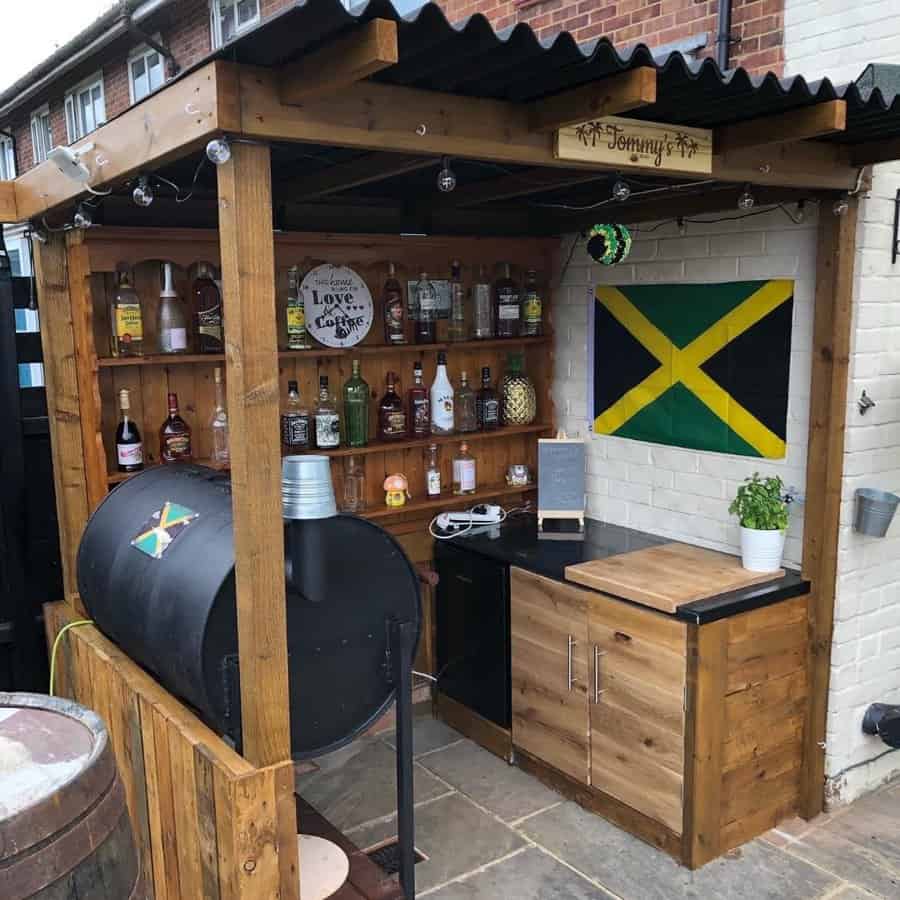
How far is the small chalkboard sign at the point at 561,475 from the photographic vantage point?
165 inches

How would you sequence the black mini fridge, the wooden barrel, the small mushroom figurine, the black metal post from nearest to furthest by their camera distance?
the wooden barrel < the black metal post < the black mini fridge < the small mushroom figurine

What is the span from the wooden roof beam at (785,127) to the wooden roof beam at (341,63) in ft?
4.00

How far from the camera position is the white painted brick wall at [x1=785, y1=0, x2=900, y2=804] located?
10.5 feet

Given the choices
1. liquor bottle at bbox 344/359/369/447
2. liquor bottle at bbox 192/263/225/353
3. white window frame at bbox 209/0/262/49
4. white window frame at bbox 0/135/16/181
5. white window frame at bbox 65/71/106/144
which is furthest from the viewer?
white window frame at bbox 0/135/16/181

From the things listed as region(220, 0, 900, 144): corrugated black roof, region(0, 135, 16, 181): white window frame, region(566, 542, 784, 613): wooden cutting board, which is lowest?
region(566, 542, 784, 613): wooden cutting board

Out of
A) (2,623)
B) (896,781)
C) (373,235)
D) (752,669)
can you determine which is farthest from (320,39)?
(896,781)

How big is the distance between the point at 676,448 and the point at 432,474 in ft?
3.61

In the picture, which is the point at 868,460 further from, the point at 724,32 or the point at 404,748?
the point at 724,32

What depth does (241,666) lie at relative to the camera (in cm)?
217

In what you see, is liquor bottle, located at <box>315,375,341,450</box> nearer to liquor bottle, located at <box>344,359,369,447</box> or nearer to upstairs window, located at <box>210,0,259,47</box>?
liquor bottle, located at <box>344,359,369,447</box>

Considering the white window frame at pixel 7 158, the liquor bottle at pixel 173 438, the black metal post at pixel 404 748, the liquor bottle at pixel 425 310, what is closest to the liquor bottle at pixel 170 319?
the liquor bottle at pixel 173 438

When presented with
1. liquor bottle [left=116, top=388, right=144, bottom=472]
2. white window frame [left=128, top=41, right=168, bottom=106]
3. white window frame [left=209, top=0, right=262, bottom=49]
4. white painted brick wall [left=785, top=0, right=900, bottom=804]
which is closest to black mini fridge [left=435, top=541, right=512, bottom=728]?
white painted brick wall [left=785, top=0, right=900, bottom=804]

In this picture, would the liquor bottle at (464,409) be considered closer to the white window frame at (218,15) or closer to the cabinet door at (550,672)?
the cabinet door at (550,672)

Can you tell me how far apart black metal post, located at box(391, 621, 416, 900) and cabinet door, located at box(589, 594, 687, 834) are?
0.95m
